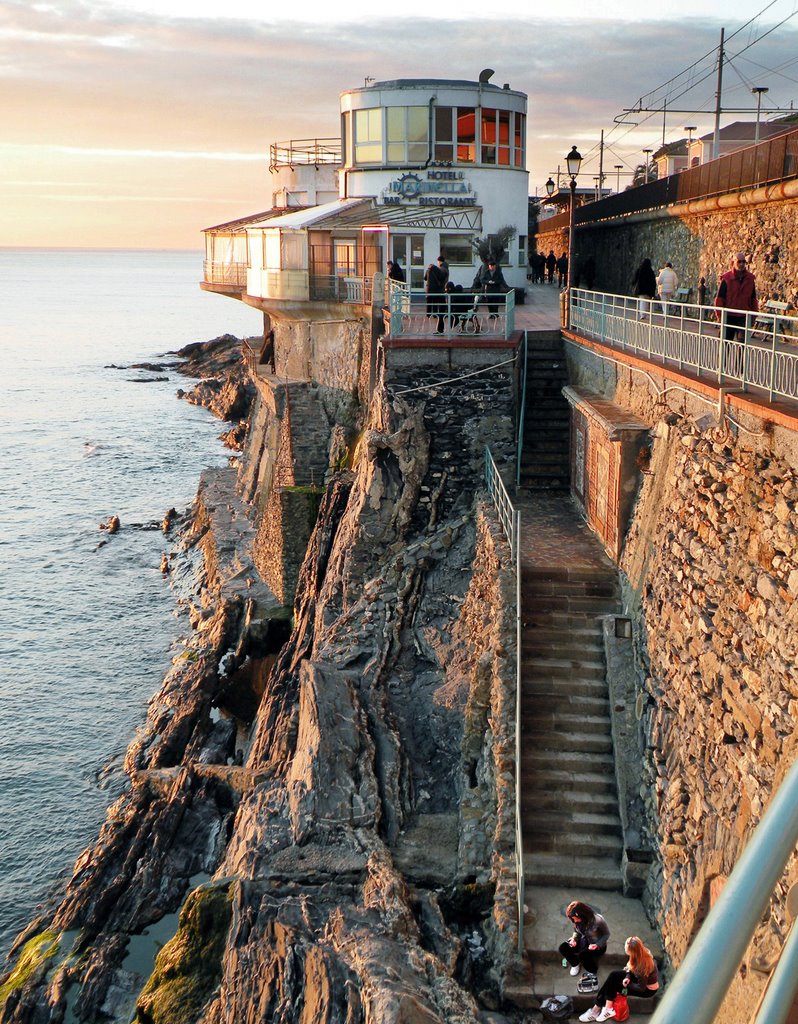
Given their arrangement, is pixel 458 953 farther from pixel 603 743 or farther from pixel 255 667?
pixel 255 667

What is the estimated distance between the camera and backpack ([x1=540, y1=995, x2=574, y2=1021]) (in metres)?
10.2

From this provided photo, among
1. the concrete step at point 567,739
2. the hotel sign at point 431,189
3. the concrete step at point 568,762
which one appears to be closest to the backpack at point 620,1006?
the concrete step at point 568,762

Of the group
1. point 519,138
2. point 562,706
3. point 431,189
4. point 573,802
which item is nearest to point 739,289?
point 562,706

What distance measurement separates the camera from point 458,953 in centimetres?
1114

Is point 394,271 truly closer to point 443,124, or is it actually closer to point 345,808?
point 443,124

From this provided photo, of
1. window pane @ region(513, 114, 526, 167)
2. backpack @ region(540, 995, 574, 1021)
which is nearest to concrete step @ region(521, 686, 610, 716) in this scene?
backpack @ region(540, 995, 574, 1021)

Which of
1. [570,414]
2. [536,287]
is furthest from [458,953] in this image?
[536,287]

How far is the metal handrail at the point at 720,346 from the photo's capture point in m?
10.5

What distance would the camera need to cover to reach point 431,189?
28.5 metres

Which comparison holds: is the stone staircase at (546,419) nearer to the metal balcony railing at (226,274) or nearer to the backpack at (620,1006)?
the backpack at (620,1006)

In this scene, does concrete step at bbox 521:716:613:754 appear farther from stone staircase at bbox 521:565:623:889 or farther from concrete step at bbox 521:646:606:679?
concrete step at bbox 521:646:606:679

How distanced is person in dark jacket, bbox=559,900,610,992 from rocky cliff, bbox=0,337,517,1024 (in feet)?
2.14

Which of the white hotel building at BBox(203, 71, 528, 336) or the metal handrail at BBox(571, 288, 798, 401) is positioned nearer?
the metal handrail at BBox(571, 288, 798, 401)

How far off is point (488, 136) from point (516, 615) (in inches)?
736
